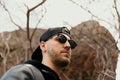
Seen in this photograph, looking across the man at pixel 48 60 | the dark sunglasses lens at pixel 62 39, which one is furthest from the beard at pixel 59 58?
the dark sunglasses lens at pixel 62 39

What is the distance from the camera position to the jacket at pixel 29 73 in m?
2.23

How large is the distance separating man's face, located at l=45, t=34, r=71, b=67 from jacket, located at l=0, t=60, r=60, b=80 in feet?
0.55

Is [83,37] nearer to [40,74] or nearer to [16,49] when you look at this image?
[16,49]

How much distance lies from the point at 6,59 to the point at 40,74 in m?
15.8

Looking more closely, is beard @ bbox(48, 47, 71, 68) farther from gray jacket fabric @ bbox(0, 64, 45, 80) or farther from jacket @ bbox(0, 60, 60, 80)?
gray jacket fabric @ bbox(0, 64, 45, 80)

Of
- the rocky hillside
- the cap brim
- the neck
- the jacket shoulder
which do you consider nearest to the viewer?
the jacket shoulder

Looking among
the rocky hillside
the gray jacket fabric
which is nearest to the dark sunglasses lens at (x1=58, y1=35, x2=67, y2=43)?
the gray jacket fabric

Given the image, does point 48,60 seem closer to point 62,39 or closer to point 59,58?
point 59,58

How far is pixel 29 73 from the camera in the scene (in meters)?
2.27

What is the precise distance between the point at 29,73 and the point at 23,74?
0.15ft

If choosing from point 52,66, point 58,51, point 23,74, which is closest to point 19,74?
point 23,74

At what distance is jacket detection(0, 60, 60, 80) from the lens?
A: 2232 mm

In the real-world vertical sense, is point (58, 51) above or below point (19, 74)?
above

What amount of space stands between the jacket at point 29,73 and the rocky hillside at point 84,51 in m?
12.0
